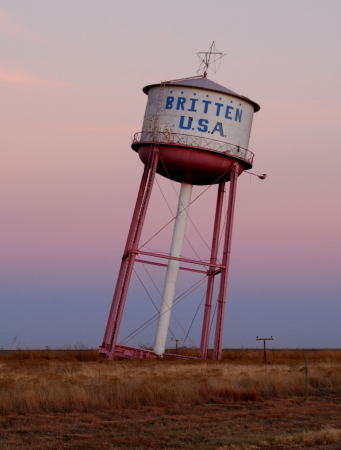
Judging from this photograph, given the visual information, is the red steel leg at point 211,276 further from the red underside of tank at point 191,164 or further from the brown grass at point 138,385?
the brown grass at point 138,385

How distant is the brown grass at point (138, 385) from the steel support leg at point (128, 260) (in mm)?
3583

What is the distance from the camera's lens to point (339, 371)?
105ft

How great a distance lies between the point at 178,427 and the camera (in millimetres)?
18391

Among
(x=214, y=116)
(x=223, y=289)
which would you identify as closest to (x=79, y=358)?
(x=223, y=289)

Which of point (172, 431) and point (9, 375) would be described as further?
point (9, 375)

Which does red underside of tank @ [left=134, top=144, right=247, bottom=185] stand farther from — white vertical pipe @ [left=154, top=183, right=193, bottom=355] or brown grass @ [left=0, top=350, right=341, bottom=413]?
brown grass @ [left=0, top=350, right=341, bottom=413]

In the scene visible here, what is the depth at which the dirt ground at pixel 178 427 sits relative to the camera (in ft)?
52.1

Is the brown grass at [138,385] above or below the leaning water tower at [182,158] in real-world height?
below

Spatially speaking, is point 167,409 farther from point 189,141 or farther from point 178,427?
point 189,141

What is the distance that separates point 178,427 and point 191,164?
21.3m

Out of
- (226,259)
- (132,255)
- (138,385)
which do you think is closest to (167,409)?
(138,385)

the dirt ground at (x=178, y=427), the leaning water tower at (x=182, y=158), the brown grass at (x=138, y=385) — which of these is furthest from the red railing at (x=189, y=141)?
the dirt ground at (x=178, y=427)

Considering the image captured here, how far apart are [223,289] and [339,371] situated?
828 centimetres

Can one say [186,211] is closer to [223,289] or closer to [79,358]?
[223,289]
